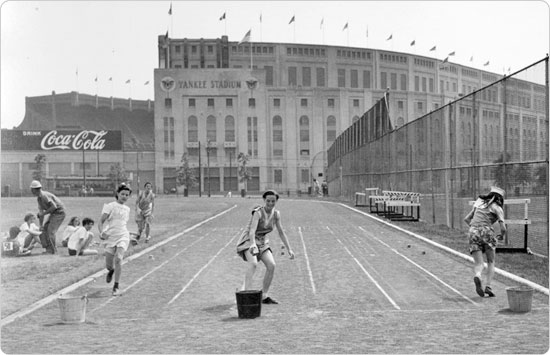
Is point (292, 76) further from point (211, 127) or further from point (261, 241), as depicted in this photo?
point (261, 241)

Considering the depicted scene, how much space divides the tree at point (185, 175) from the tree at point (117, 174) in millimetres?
9247

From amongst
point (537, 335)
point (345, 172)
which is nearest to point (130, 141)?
point (345, 172)

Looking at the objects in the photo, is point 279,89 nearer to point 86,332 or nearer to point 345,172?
point 345,172

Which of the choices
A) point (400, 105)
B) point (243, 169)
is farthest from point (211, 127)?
point (400, 105)

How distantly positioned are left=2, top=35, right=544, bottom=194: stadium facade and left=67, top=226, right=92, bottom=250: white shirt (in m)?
89.5

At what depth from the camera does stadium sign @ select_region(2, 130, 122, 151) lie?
4835 inches

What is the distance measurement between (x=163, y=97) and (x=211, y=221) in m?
87.4

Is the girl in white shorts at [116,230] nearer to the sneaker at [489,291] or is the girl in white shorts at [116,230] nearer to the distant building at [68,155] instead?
the sneaker at [489,291]

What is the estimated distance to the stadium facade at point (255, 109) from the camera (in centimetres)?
11819

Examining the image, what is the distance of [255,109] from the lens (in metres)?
119

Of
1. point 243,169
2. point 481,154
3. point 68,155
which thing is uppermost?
point 68,155

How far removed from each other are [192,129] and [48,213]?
100 meters

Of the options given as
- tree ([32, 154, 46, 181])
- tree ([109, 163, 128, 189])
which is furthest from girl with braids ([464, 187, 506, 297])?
tree ([32, 154, 46, 181])

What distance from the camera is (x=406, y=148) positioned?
33.4 metres
